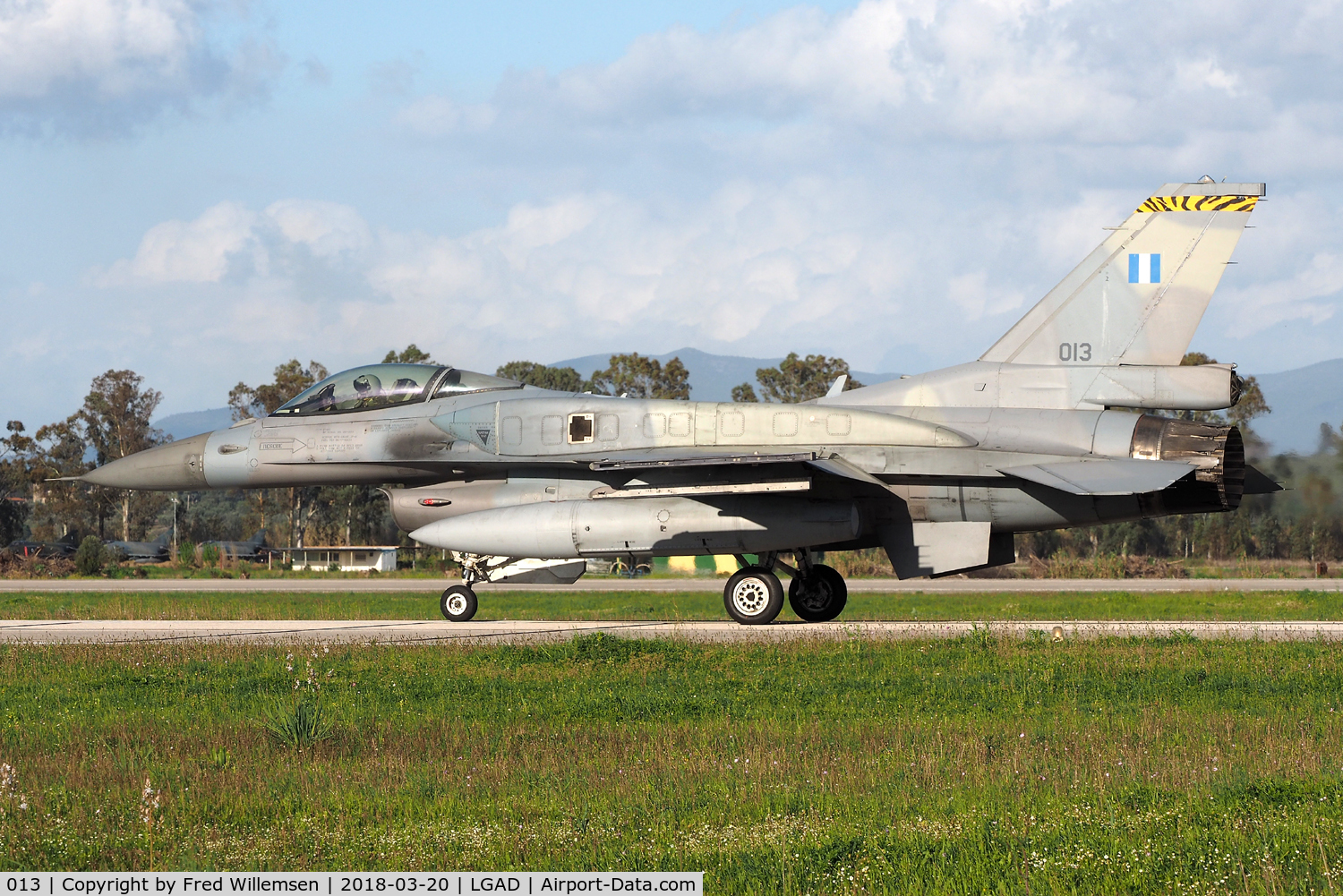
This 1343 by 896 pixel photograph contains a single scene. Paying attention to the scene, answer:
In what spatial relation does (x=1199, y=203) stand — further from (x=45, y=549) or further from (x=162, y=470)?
(x=45, y=549)

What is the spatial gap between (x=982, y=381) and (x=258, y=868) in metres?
13.9

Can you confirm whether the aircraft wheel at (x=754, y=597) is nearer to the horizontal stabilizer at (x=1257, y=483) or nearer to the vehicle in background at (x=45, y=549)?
the horizontal stabilizer at (x=1257, y=483)

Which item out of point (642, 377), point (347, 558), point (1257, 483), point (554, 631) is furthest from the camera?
point (642, 377)

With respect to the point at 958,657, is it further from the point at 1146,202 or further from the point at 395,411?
the point at 395,411

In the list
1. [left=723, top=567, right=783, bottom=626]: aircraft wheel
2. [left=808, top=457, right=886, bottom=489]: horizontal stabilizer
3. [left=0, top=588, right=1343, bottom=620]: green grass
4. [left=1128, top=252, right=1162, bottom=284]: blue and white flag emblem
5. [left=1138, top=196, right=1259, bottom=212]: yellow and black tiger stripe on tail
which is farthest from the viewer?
[left=0, top=588, right=1343, bottom=620]: green grass

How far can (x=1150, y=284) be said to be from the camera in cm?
1677

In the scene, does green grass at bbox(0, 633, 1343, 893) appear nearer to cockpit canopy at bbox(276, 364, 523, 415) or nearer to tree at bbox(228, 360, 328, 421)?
cockpit canopy at bbox(276, 364, 523, 415)

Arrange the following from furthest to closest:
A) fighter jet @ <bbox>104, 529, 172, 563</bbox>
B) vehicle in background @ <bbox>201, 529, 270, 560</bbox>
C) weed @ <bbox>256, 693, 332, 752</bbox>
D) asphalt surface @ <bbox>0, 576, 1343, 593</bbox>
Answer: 1. fighter jet @ <bbox>104, 529, 172, 563</bbox>
2. vehicle in background @ <bbox>201, 529, 270, 560</bbox>
3. asphalt surface @ <bbox>0, 576, 1343, 593</bbox>
4. weed @ <bbox>256, 693, 332, 752</bbox>

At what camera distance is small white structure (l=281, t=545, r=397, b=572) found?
60969mm

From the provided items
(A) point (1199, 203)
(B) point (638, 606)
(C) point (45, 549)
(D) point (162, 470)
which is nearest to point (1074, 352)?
(A) point (1199, 203)

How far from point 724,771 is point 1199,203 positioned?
1281 cm
